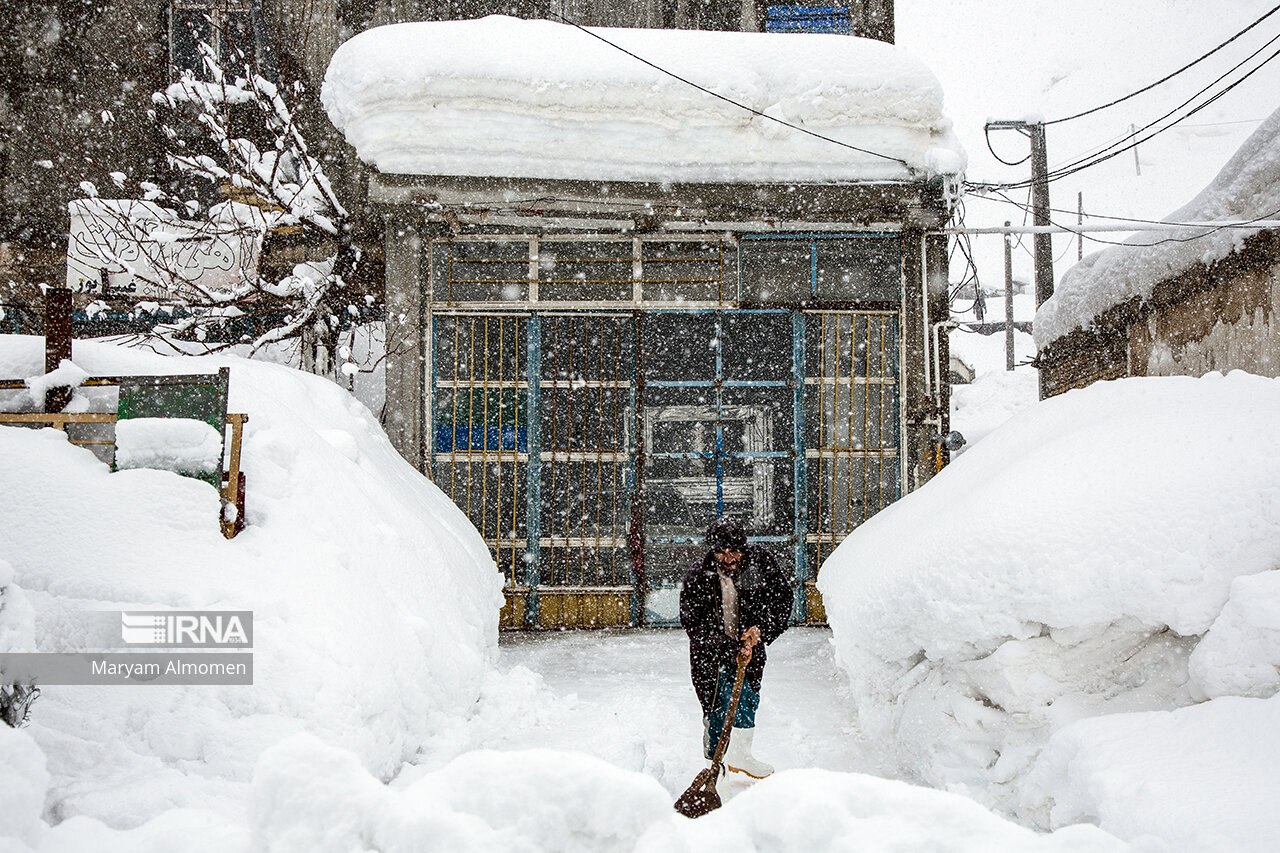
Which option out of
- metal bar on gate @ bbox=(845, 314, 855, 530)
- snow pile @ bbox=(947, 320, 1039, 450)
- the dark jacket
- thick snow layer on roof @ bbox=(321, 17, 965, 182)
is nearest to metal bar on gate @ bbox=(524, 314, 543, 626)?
thick snow layer on roof @ bbox=(321, 17, 965, 182)

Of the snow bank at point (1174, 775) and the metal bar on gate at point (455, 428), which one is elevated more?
the metal bar on gate at point (455, 428)

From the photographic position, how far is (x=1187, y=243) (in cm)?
956

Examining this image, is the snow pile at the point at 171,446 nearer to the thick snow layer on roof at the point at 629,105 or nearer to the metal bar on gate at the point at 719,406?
the thick snow layer on roof at the point at 629,105

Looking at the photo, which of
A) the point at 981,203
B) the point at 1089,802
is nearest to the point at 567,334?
the point at 1089,802

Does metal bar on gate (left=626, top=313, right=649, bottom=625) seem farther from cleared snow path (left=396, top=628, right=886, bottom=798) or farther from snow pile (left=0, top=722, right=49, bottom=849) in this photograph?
snow pile (left=0, top=722, right=49, bottom=849)

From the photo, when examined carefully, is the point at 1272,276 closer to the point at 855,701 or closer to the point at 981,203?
the point at 855,701

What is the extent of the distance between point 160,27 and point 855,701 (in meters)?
12.3

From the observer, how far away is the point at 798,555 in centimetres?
761

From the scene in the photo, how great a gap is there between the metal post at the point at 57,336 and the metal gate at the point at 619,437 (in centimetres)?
357

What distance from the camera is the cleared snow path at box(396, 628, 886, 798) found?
4.27m

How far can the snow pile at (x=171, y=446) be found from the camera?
12.4 ft

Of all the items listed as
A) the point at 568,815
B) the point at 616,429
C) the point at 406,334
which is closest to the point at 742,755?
the point at 568,815

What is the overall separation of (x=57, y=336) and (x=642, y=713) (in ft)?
13.0

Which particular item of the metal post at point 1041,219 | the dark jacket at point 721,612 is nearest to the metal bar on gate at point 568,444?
the dark jacket at point 721,612
